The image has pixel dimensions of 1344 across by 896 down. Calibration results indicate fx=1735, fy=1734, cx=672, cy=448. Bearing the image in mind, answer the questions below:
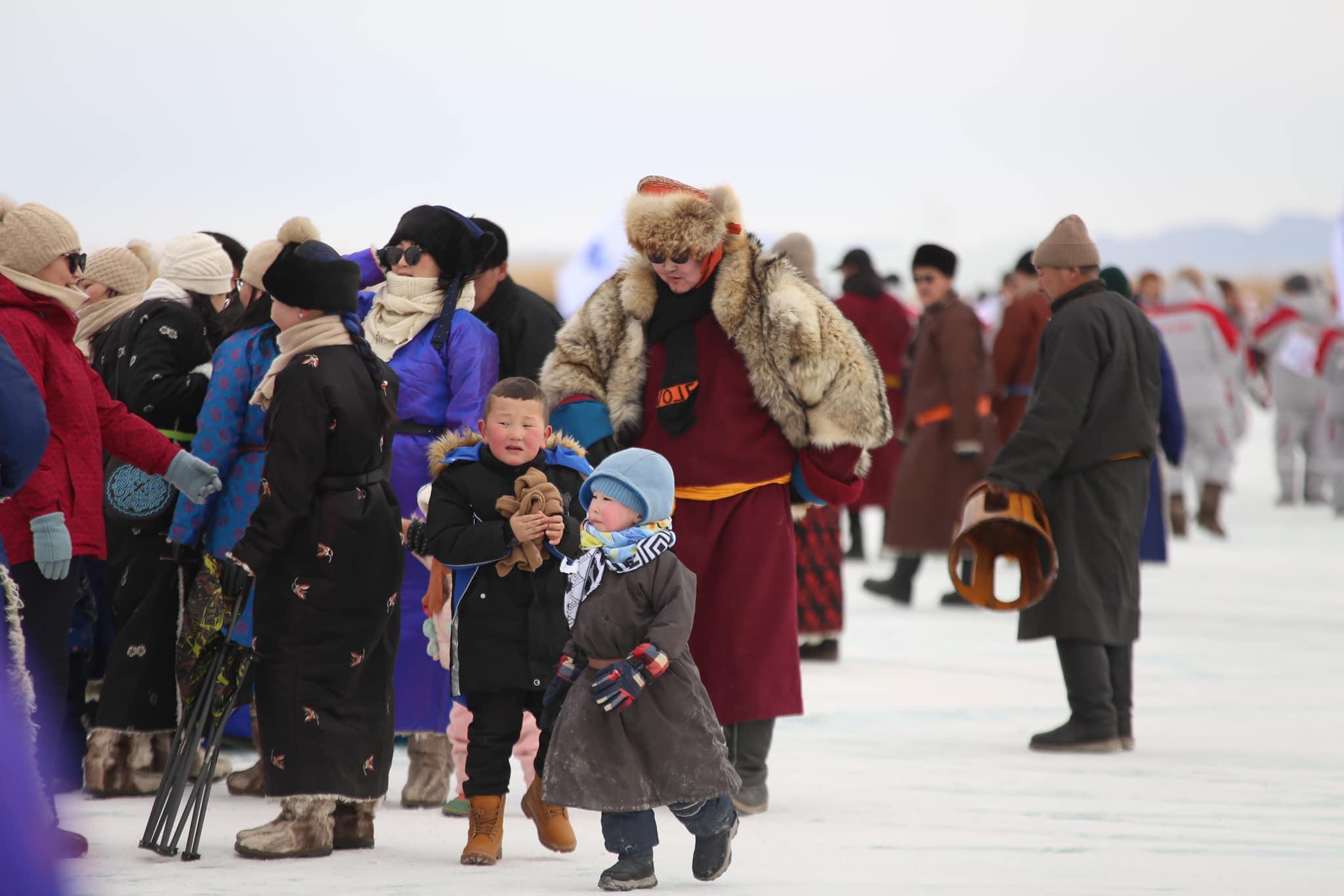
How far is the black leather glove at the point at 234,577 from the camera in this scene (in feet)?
13.2

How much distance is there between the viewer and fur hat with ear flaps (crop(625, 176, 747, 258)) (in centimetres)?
468

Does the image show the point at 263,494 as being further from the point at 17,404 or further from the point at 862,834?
the point at 862,834

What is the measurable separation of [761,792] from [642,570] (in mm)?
1256

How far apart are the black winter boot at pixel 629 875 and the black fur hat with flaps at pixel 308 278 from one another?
4.96ft

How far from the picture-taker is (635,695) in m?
3.75

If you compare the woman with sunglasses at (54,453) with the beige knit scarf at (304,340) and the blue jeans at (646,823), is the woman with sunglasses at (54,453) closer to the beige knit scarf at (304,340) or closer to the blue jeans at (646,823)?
the beige knit scarf at (304,340)

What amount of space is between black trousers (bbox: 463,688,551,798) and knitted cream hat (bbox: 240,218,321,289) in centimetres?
142

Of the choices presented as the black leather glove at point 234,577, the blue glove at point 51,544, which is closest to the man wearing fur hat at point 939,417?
the black leather glove at point 234,577

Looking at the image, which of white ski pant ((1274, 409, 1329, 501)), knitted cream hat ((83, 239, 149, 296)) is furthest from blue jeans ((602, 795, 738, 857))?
white ski pant ((1274, 409, 1329, 501))

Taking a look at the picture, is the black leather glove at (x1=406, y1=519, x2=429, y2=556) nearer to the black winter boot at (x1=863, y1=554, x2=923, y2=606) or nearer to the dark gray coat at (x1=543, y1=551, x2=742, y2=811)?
the dark gray coat at (x1=543, y1=551, x2=742, y2=811)

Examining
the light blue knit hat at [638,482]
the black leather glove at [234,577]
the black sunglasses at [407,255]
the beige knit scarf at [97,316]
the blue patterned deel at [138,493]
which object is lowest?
the black leather glove at [234,577]

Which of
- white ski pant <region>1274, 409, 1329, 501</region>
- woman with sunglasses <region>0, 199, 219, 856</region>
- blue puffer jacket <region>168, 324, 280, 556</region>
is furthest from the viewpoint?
white ski pant <region>1274, 409, 1329, 501</region>

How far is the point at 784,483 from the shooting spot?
485cm

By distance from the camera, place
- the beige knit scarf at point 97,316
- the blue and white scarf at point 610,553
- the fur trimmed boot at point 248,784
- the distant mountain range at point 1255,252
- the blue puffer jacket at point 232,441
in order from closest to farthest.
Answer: the blue and white scarf at point 610,553
the blue puffer jacket at point 232,441
the fur trimmed boot at point 248,784
the beige knit scarf at point 97,316
the distant mountain range at point 1255,252
